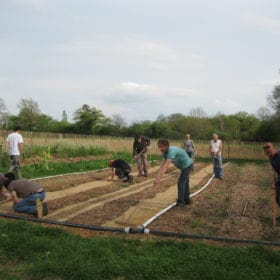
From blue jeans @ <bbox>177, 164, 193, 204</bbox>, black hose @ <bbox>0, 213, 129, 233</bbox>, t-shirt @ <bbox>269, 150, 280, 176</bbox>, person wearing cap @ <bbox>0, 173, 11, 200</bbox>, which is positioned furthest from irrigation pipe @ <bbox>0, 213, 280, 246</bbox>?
blue jeans @ <bbox>177, 164, 193, 204</bbox>

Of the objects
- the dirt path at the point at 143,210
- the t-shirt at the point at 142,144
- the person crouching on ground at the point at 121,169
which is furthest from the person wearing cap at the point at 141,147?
the dirt path at the point at 143,210

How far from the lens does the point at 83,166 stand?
18.6 metres

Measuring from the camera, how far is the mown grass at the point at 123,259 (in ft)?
15.4

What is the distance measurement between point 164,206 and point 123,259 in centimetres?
396

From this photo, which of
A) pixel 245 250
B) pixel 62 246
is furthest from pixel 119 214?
pixel 245 250

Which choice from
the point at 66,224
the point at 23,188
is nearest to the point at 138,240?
the point at 66,224

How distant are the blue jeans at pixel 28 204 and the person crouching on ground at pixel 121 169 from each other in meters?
5.53

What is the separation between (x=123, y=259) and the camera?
5125mm

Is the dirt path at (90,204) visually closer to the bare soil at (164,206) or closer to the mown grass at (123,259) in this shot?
the bare soil at (164,206)

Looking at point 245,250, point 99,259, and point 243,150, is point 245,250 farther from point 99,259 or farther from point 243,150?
point 243,150

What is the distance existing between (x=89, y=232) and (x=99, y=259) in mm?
1517

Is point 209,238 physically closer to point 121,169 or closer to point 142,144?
point 121,169

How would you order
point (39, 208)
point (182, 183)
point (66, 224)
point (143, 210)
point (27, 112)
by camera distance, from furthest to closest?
1. point (27, 112)
2. point (182, 183)
3. point (143, 210)
4. point (39, 208)
5. point (66, 224)

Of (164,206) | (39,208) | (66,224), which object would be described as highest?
(39,208)
